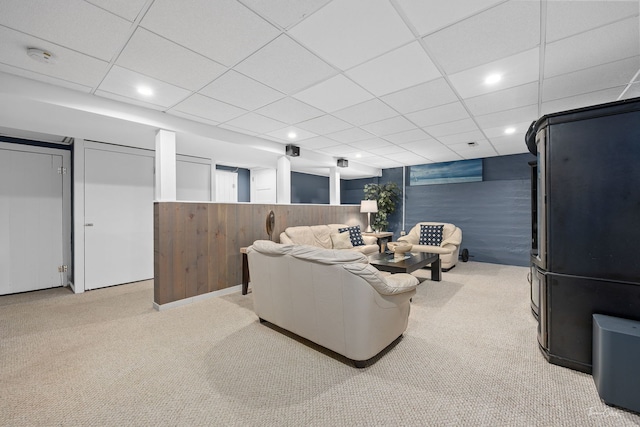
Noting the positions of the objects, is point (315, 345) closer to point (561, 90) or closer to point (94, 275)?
point (561, 90)

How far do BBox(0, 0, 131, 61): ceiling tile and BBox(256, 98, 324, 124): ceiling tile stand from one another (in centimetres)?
156

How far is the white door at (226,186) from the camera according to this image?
22.1ft

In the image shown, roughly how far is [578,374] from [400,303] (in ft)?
4.41

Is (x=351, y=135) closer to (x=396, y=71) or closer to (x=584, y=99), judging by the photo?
(x=396, y=71)

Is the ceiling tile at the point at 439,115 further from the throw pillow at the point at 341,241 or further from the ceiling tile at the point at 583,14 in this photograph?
the throw pillow at the point at 341,241

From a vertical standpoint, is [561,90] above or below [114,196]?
above

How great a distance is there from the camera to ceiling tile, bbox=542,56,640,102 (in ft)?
7.93

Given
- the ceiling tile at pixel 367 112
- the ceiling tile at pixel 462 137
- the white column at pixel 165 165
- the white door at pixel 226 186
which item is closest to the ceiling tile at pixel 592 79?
the ceiling tile at pixel 462 137

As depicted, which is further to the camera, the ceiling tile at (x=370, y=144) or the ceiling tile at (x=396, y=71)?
the ceiling tile at (x=370, y=144)

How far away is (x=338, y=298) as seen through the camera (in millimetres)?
2104

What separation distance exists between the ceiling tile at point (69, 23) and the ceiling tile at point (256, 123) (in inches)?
66.1

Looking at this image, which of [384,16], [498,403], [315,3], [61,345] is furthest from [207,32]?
[498,403]

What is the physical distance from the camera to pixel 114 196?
4.47 meters

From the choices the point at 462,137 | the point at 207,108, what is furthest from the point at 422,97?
the point at 207,108
